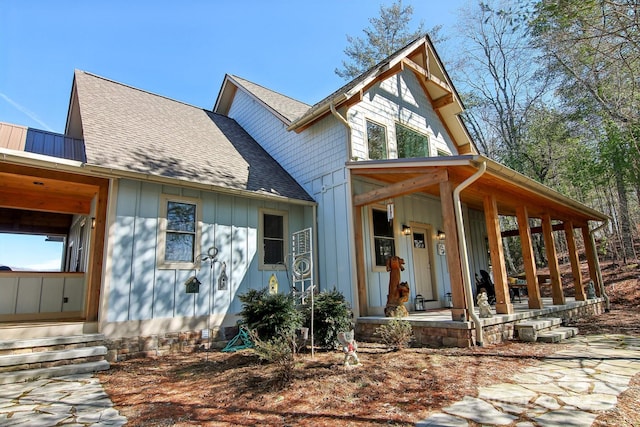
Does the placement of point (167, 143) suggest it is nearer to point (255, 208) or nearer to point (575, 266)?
point (255, 208)

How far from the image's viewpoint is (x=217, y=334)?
664 centimetres

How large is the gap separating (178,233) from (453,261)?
4.89 m

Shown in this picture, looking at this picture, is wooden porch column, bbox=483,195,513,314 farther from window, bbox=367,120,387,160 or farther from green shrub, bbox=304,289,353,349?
window, bbox=367,120,387,160

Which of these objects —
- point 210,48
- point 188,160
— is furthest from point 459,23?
point 188,160

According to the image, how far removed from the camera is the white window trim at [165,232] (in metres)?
6.23

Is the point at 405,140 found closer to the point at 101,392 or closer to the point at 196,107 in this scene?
the point at 196,107

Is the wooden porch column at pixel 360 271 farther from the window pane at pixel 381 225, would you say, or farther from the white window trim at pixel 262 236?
the white window trim at pixel 262 236

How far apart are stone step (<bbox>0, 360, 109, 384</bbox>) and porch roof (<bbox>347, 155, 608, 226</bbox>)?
5.20 meters

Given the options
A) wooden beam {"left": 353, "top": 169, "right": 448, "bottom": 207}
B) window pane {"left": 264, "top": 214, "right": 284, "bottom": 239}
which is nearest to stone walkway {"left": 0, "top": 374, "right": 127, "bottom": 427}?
window pane {"left": 264, "top": 214, "right": 284, "bottom": 239}

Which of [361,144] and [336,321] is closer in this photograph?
[336,321]

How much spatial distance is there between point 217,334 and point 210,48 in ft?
28.3

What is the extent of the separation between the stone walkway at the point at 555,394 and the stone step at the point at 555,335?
0.75 m

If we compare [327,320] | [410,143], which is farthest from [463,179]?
[410,143]

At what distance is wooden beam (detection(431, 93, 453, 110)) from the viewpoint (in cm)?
1066
